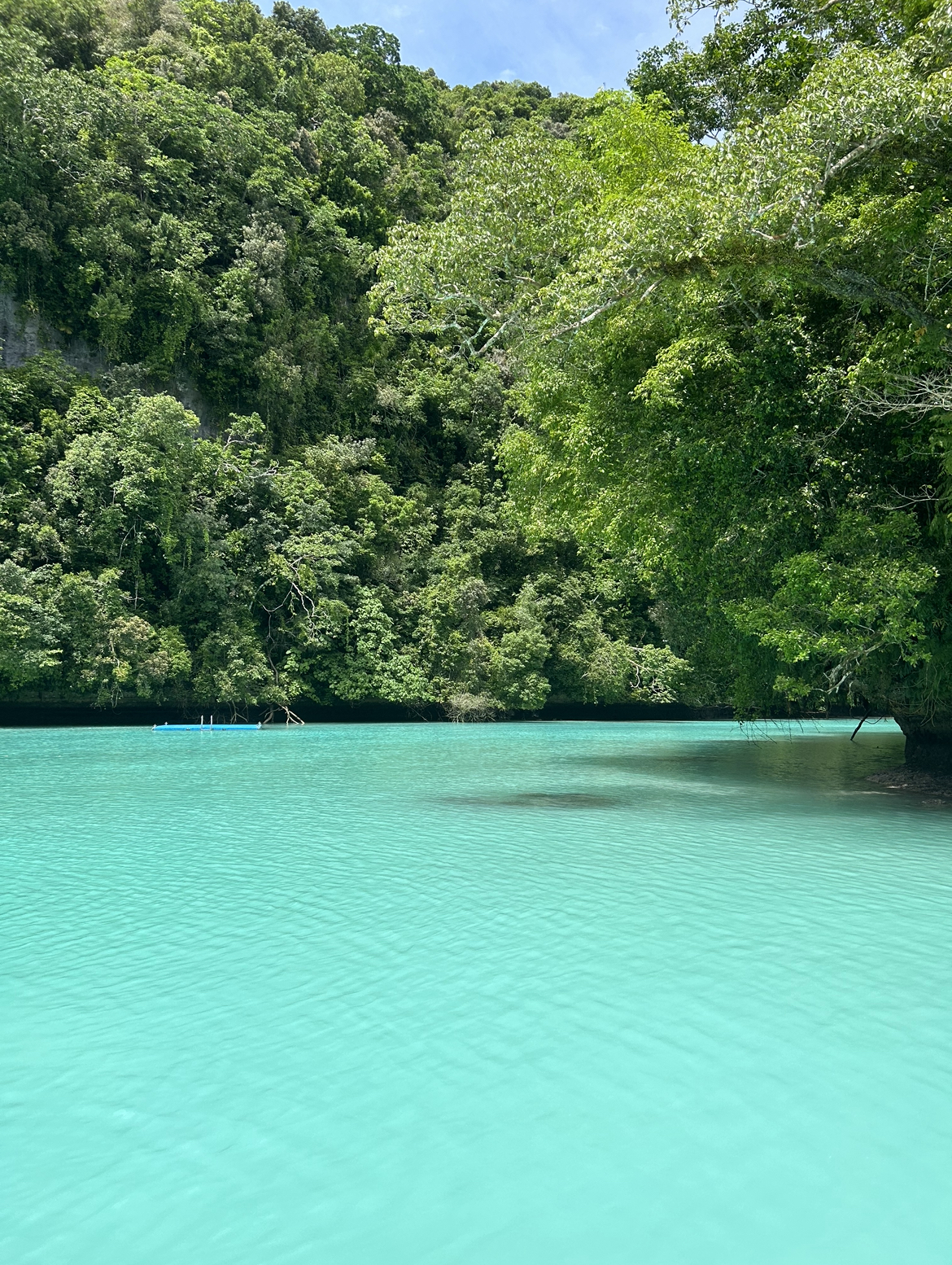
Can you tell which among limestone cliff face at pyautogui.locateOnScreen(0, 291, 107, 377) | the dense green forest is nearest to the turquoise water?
the dense green forest

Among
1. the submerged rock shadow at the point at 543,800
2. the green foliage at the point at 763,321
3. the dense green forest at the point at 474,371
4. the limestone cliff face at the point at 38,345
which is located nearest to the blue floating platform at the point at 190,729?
the dense green forest at the point at 474,371

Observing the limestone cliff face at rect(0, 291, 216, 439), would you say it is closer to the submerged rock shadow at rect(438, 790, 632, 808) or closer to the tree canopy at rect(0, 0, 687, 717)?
the tree canopy at rect(0, 0, 687, 717)

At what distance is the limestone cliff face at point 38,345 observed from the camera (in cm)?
2639

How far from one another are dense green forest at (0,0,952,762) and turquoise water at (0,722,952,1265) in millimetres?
4776

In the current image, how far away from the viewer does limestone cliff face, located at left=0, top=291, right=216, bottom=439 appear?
2639 cm

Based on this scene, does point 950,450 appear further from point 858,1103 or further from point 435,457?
point 435,457

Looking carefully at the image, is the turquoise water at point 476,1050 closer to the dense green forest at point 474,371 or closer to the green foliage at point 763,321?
the green foliage at point 763,321

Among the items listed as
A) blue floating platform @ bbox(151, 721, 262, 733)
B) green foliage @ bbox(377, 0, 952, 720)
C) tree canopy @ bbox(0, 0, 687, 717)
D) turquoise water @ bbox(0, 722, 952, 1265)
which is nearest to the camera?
turquoise water @ bbox(0, 722, 952, 1265)

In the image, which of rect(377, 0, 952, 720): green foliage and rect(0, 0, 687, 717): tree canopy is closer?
rect(377, 0, 952, 720): green foliage

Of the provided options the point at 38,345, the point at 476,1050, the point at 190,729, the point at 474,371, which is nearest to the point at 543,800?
the point at 476,1050

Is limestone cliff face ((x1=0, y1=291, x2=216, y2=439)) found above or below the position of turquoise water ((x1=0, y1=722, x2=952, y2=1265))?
above

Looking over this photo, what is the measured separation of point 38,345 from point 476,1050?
29.1 m

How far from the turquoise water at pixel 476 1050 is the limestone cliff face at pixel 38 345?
23.2 meters

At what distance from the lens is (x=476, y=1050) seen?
11.6 feet
